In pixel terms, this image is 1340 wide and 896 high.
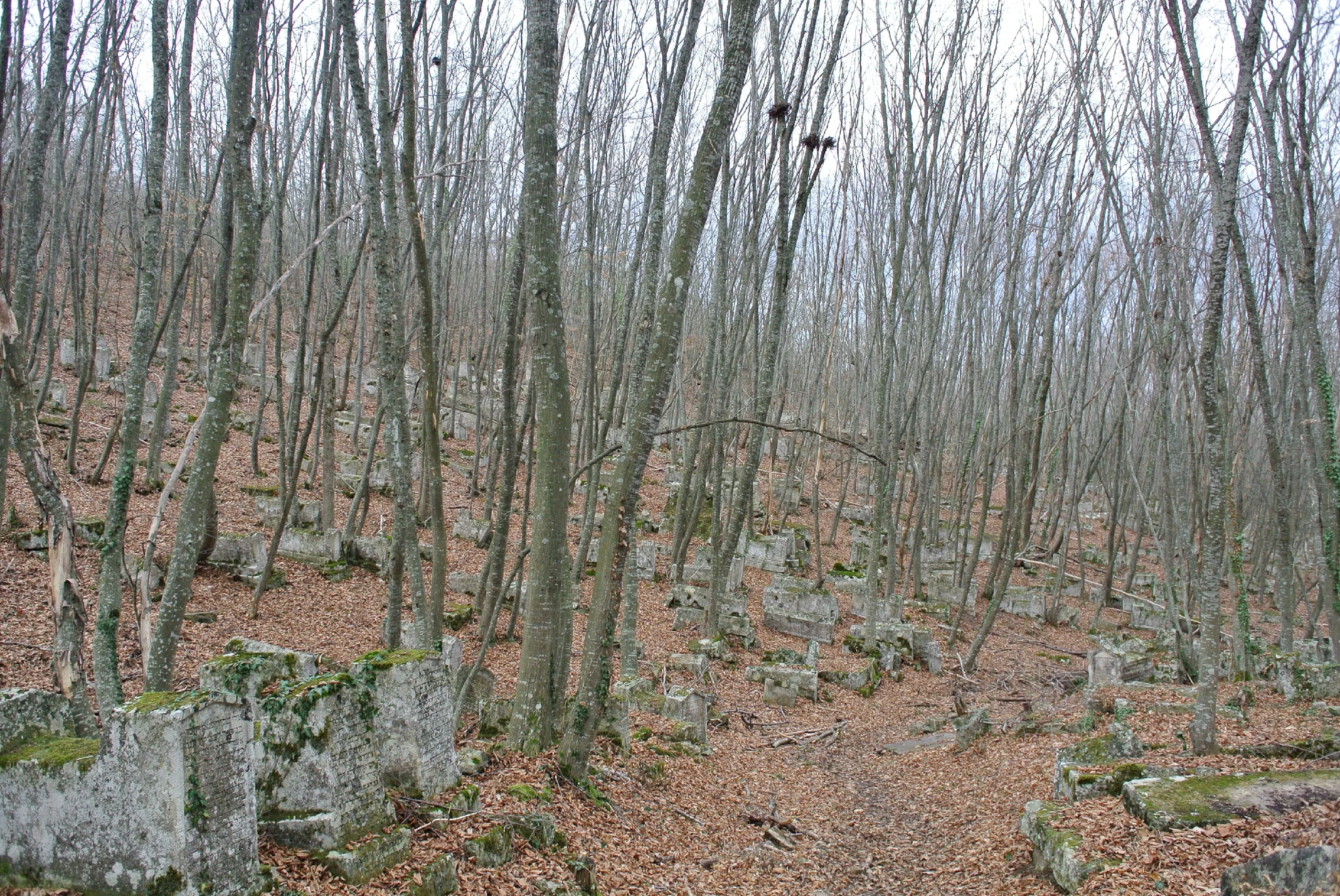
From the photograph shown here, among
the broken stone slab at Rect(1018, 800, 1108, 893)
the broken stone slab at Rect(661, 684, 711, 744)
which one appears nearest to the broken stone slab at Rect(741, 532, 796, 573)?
the broken stone slab at Rect(661, 684, 711, 744)

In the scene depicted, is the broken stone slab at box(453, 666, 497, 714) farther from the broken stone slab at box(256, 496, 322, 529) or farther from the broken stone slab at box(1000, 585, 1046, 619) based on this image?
the broken stone slab at box(1000, 585, 1046, 619)

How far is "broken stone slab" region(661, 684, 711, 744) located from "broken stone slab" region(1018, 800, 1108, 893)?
109 inches

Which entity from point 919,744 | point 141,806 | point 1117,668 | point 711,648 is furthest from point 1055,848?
point 1117,668

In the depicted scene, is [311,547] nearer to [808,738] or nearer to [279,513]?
[279,513]

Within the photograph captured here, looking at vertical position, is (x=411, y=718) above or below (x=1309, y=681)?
above

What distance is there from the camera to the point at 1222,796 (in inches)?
155

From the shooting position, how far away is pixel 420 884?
288cm

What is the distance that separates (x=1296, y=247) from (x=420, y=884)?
28.3 feet

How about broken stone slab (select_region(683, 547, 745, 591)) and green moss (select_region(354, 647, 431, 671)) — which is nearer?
green moss (select_region(354, 647, 431, 671))

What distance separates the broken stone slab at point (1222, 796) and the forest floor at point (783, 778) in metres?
0.11

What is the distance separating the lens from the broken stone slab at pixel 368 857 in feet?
9.01

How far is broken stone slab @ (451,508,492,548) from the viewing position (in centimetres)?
1275

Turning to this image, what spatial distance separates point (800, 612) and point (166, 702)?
10658 millimetres

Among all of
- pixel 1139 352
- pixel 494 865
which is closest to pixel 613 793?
pixel 494 865
